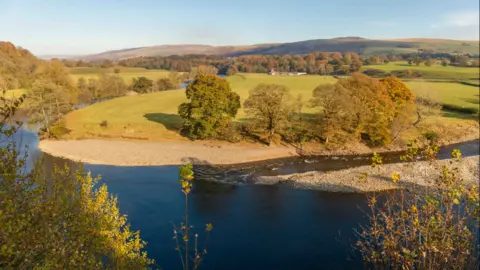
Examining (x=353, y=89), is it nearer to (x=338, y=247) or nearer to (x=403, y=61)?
(x=338, y=247)

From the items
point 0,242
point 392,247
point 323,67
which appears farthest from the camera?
point 323,67

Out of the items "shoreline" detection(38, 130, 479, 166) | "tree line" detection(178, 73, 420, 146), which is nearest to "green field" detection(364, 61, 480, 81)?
"tree line" detection(178, 73, 420, 146)

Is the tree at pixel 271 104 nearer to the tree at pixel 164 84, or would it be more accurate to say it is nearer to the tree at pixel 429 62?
the tree at pixel 164 84

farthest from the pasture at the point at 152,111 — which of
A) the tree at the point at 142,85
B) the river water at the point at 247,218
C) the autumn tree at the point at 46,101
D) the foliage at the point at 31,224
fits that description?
the foliage at the point at 31,224

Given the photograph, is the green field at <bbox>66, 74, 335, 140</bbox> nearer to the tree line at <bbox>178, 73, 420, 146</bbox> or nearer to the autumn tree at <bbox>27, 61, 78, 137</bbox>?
the autumn tree at <bbox>27, 61, 78, 137</bbox>

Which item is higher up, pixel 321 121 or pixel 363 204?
pixel 321 121

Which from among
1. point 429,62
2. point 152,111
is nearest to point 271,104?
point 152,111

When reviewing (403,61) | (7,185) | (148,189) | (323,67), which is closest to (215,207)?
(148,189)
